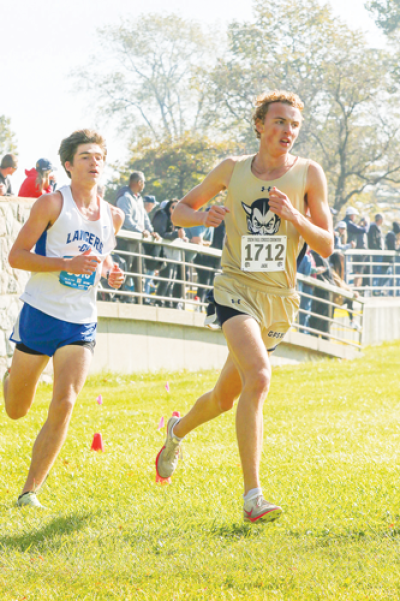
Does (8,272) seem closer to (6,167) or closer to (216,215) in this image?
(6,167)

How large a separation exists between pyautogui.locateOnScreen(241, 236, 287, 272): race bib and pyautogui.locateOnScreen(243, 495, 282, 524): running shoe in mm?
1308

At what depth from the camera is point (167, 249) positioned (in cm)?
1402

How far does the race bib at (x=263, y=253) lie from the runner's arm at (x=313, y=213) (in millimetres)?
161

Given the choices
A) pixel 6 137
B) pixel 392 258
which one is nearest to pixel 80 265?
pixel 392 258

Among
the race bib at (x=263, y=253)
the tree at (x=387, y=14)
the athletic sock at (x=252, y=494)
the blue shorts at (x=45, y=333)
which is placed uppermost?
the tree at (x=387, y=14)

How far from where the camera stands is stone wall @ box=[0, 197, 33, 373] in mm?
10547

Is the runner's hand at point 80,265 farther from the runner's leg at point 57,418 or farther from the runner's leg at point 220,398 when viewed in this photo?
the runner's leg at point 220,398

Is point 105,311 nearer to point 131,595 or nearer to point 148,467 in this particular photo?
point 148,467

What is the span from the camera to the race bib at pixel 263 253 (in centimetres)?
461

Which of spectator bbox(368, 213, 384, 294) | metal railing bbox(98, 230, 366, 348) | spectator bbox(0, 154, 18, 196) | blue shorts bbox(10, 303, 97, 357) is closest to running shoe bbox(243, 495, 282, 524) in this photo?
blue shorts bbox(10, 303, 97, 357)

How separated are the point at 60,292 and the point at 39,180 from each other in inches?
258

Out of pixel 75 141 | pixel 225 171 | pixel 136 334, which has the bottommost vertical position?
pixel 136 334

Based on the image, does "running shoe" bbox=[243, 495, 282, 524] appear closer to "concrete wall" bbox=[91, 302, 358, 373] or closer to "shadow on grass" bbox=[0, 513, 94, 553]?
"shadow on grass" bbox=[0, 513, 94, 553]

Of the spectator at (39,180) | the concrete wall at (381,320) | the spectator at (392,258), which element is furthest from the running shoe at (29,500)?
the spectator at (392,258)
